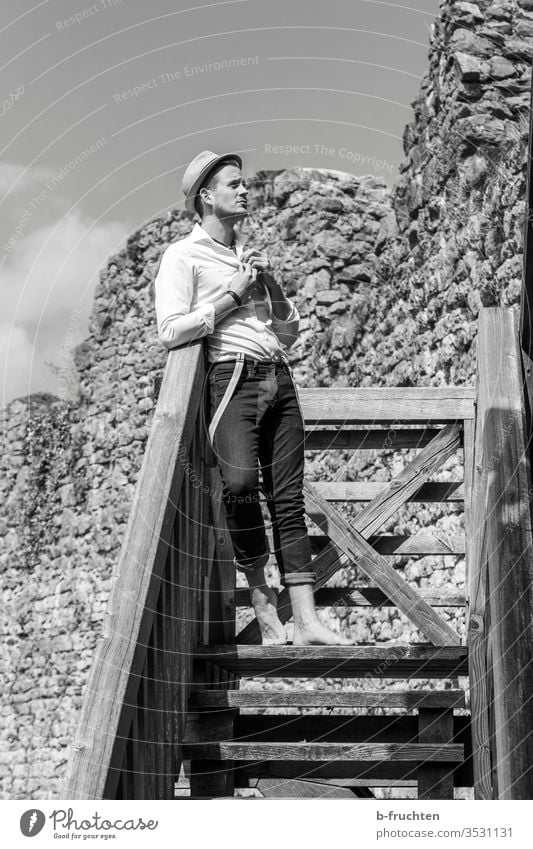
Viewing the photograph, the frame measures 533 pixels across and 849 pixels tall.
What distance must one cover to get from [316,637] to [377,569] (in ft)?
2.69

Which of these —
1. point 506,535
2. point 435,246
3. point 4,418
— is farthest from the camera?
point 4,418

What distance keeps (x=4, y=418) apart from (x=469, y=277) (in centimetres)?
902

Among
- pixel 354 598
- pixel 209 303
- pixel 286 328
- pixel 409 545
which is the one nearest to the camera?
pixel 209 303

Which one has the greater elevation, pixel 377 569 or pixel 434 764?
pixel 377 569

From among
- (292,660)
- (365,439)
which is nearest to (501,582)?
(292,660)

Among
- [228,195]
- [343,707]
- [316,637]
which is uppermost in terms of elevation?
[228,195]

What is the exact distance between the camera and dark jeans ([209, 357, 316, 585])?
3631 millimetres

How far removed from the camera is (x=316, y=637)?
11.8 ft

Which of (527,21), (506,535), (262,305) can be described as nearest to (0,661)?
(527,21)

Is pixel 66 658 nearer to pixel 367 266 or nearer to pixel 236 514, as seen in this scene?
pixel 367 266

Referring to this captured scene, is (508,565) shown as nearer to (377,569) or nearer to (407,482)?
(377,569)

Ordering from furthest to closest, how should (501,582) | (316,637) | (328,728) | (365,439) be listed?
1. (365,439)
2. (328,728)
3. (316,637)
4. (501,582)

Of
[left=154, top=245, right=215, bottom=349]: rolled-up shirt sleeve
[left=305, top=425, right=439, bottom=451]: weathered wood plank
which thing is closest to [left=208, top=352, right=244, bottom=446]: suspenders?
[left=154, top=245, right=215, bottom=349]: rolled-up shirt sleeve

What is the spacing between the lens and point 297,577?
3670mm
